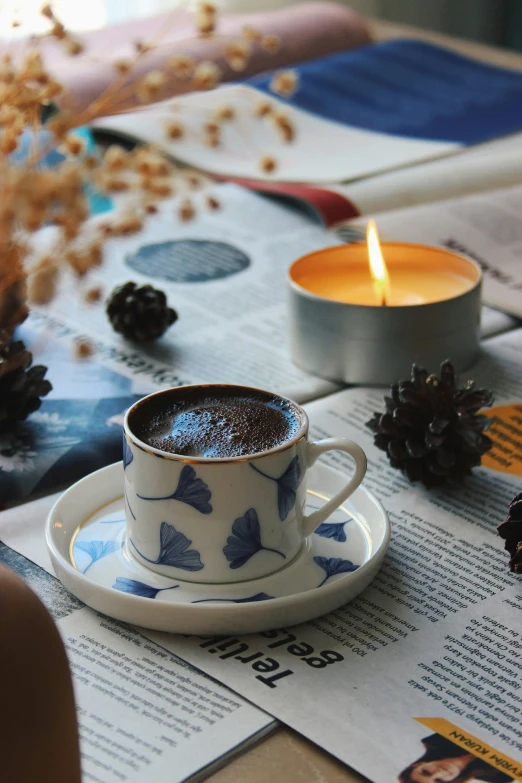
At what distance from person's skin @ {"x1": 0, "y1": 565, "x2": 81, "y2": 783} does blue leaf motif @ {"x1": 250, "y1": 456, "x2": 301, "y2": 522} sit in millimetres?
162

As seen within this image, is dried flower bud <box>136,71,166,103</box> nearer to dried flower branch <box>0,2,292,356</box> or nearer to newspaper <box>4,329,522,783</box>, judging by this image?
dried flower branch <box>0,2,292,356</box>

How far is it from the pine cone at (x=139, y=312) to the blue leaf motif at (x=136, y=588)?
336 millimetres

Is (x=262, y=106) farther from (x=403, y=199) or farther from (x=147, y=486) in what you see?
(x=403, y=199)

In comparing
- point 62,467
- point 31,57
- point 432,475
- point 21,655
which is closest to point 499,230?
point 432,475

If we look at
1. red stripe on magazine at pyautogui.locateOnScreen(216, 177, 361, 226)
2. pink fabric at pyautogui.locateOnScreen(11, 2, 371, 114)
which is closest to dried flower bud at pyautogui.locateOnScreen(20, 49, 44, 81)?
red stripe on magazine at pyautogui.locateOnScreen(216, 177, 361, 226)

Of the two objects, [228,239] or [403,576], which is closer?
[403,576]

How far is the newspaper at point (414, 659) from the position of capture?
360mm

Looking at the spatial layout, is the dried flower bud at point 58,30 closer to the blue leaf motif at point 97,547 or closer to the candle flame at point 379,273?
the blue leaf motif at point 97,547

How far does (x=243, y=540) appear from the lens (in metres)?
0.43

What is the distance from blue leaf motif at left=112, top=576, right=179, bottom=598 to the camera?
0.43 m

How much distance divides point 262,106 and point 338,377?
0.27m

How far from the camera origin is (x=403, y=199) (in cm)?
101

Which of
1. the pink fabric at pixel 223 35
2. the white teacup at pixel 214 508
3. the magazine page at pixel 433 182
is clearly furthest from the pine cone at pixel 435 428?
the pink fabric at pixel 223 35

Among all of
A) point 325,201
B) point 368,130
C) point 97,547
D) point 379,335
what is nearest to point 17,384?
point 97,547
